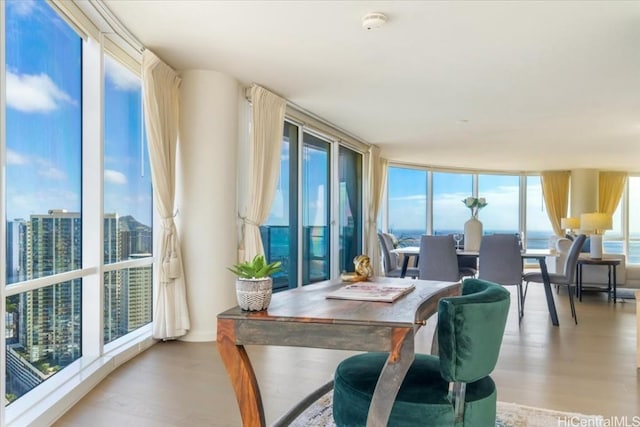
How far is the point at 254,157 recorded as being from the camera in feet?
14.7

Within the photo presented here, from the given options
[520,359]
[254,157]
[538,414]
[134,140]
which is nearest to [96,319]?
[134,140]

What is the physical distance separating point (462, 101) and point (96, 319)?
420 centimetres

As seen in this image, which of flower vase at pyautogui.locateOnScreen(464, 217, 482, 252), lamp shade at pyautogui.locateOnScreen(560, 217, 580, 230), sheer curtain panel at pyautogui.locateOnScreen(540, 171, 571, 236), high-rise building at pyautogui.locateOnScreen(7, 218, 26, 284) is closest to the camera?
high-rise building at pyautogui.locateOnScreen(7, 218, 26, 284)

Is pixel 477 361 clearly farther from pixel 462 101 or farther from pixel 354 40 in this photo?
pixel 462 101

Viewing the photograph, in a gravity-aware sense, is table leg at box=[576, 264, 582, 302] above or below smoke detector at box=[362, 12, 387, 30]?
below

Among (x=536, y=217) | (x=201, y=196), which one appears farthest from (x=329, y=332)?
(x=536, y=217)

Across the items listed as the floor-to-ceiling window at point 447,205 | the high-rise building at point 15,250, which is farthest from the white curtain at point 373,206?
the high-rise building at point 15,250

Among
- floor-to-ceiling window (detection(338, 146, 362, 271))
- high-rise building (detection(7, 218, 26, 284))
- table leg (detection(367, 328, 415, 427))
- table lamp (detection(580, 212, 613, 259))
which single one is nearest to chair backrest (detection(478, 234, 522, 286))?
table lamp (detection(580, 212, 613, 259))

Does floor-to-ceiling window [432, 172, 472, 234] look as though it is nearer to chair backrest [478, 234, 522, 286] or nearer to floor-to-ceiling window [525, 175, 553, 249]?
floor-to-ceiling window [525, 175, 553, 249]

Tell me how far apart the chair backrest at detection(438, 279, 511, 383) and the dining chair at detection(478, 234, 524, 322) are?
12.0 feet

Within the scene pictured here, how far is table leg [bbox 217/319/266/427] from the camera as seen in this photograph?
66.6 inches

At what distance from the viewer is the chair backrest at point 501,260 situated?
5016 mm

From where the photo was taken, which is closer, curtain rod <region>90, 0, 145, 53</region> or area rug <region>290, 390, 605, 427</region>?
area rug <region>290, 390, 605, 427</region>

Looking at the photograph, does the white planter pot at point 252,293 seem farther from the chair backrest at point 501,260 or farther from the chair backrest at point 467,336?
the chair backrest at point 501,260
